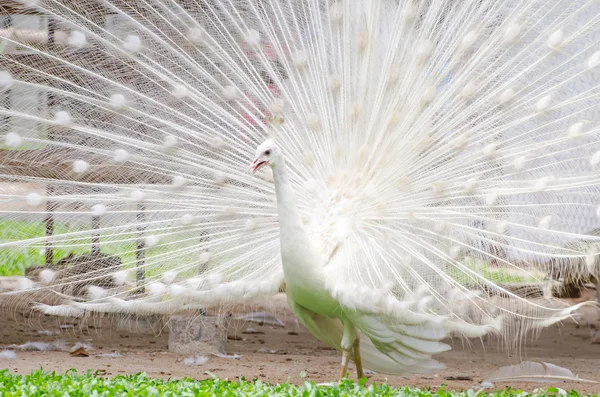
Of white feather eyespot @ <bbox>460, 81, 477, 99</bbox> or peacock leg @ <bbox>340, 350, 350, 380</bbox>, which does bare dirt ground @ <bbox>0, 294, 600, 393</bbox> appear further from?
white feather eyespot @ <bbox>460, 81, 477, 99</bbox>

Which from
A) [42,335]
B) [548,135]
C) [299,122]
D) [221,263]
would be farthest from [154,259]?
[42,335]

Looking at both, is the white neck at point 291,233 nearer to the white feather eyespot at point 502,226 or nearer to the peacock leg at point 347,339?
the peacock leg at point 347,339

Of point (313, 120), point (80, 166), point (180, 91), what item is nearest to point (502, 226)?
point (313, 120)

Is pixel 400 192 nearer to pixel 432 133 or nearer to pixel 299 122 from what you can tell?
pixel 432 133

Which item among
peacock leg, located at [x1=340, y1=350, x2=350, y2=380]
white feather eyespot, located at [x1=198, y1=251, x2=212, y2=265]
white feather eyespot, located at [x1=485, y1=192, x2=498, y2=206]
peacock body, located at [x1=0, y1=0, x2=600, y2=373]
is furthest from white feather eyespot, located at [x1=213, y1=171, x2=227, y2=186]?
white feather eyespot, located at [x1=485, y1=192, x2=498, y2=206]

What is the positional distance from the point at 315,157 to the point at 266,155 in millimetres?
675

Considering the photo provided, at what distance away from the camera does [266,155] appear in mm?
4203

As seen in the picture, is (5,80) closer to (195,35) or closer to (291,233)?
(195,35)

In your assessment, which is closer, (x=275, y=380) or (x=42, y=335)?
(x=275, y=380)

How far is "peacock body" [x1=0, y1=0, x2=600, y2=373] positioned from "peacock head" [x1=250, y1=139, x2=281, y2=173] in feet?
0.03

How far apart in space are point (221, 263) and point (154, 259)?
0.38 meters

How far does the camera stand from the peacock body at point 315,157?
437 centimetres

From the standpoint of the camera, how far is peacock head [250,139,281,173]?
Result: 416cm

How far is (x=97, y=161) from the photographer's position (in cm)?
507
